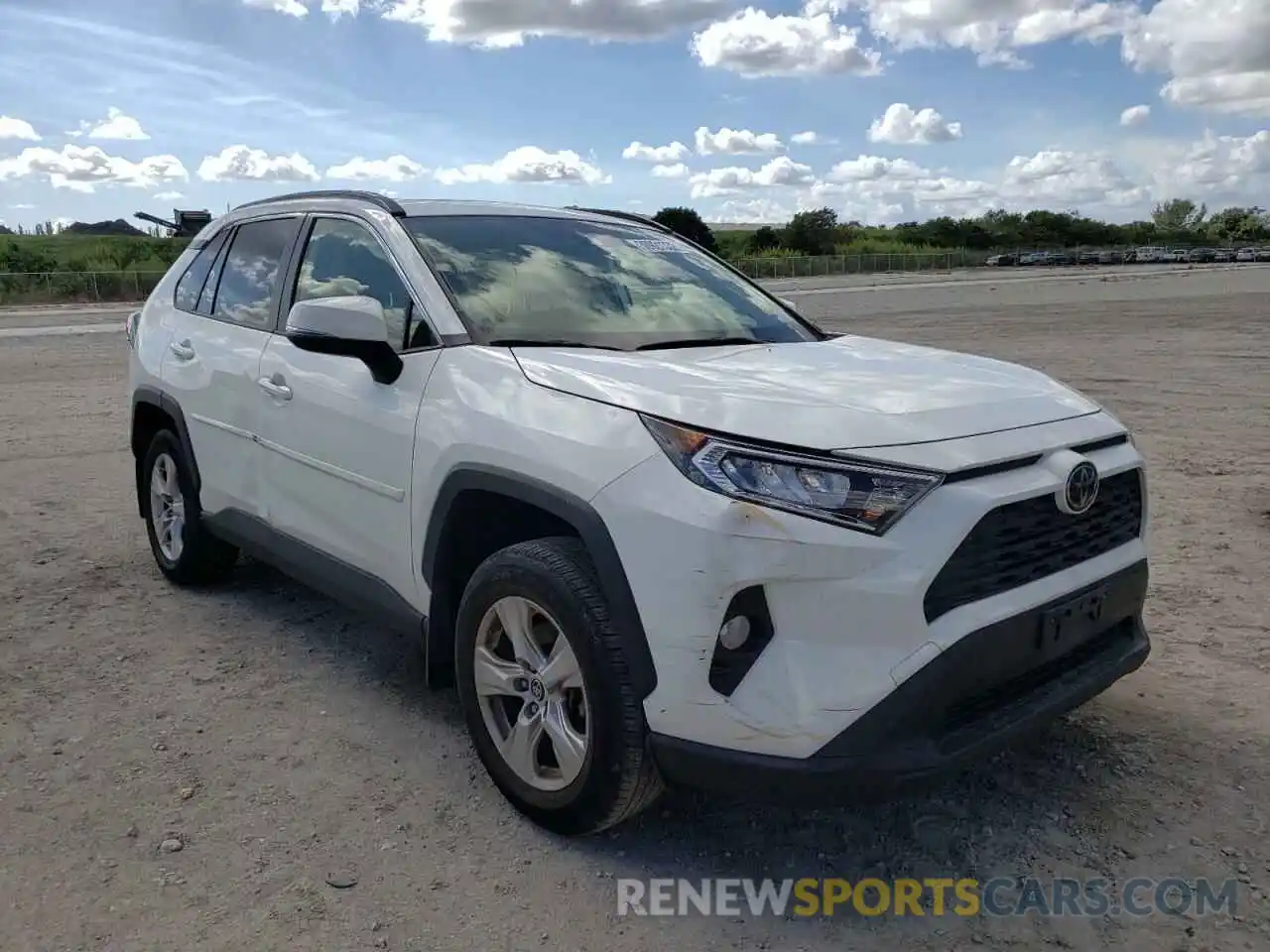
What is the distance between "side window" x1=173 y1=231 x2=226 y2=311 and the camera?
5047mm

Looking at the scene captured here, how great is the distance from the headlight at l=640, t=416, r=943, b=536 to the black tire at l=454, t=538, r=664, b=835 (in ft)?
1.50

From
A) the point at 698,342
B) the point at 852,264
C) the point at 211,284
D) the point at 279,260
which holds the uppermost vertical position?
the point at 852,264

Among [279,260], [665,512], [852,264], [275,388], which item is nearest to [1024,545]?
[665,512]

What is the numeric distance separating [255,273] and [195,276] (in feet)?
2.42

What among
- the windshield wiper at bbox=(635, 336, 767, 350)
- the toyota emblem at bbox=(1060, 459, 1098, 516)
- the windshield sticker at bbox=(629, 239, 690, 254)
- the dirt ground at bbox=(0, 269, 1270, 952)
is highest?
the windshield sticker at bbox=(629, 239, 690, 254)

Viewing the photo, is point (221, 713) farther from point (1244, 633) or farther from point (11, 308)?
point (11, 308)

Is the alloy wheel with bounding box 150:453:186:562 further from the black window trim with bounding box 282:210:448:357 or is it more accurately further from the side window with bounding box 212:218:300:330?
the black window trim with bounding box 282:210:448:357

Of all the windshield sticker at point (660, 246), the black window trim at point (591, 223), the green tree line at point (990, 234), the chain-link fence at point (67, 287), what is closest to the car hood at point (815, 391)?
A: the black window trim at point (591, 223)

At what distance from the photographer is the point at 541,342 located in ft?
11.0

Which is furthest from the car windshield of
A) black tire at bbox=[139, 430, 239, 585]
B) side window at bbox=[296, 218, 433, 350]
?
black tire at bbox=[139, 430, 239, 585]

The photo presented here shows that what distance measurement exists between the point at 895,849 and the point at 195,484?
340cm

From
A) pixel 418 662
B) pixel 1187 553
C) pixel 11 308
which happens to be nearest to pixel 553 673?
pixel 418 662

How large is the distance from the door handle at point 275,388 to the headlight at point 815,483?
2017 mm

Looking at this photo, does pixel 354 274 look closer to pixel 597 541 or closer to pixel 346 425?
pixel 346 425
